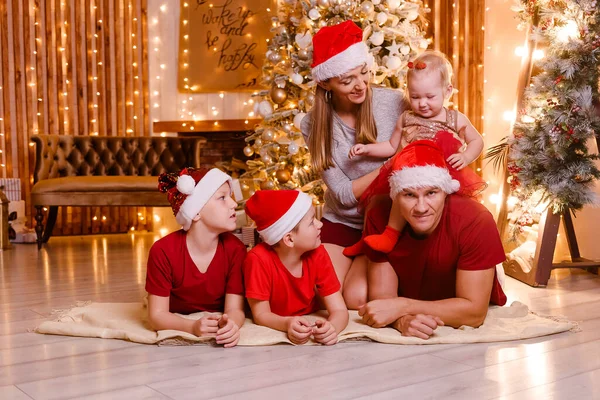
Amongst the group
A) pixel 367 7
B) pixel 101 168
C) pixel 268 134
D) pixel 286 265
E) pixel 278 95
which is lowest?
pixel 286 265

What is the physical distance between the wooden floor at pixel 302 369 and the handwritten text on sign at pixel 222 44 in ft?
14.4

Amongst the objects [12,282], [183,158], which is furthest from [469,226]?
[183,158]

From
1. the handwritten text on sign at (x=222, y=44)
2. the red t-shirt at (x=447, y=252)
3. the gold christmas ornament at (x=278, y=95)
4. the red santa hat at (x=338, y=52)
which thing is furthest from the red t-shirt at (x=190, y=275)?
the handwritten text on sign at (x=222, y=44)

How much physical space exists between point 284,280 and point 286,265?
0.18 ft

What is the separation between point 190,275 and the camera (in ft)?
8.27

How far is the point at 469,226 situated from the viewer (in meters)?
2.40

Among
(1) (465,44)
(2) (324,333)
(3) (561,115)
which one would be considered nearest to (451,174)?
(2) (324,333)

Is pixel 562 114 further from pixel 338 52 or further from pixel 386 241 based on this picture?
pixel 386 241

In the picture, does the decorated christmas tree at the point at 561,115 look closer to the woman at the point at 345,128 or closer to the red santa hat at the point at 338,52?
the woman at the point at 345,128

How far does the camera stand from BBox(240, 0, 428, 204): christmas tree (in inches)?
178

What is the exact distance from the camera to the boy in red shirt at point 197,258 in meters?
2.44

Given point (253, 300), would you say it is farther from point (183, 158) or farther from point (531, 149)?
point (183, 158)

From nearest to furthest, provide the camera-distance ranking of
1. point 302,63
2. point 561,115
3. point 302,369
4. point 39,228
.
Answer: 1. point 302,369
2. point 561,115
3. point 302,63
4. point 39,228

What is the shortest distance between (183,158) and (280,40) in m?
2.27
